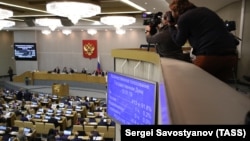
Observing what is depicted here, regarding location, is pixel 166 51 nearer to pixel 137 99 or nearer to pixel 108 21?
pixel 137 99

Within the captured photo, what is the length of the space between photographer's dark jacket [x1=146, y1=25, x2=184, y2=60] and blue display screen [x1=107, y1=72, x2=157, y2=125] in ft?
2.29

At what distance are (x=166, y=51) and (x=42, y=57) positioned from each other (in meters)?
21.9

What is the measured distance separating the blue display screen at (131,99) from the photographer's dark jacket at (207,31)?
1.09 m

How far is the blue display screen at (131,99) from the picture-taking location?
3714mm

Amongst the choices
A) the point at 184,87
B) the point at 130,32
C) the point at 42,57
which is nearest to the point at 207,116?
the point at 184,87

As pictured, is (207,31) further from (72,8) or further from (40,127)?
(40,127)

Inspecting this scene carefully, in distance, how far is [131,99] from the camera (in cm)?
460

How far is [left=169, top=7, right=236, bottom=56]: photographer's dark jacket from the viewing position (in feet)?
8.78

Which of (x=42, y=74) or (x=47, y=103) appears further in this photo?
(x=42, y=74)

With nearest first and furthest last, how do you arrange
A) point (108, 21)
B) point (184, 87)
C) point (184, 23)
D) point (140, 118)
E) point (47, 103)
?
point (184, 87), point (184, 23), point (140, 118), point (108, 21), point (47, 103)

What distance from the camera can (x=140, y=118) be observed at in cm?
419

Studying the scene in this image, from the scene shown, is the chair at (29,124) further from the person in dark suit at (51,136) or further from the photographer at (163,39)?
the photographer at (163,39)

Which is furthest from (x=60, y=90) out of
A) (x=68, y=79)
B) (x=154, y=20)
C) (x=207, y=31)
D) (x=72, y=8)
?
(x=207, y=31)

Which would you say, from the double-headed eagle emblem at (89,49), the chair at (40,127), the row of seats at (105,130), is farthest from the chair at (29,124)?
the double-headed eagle emblem at (89,49)
